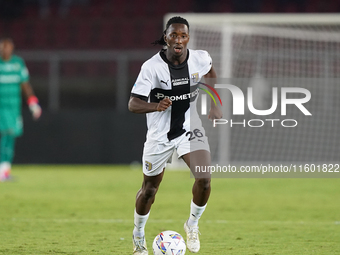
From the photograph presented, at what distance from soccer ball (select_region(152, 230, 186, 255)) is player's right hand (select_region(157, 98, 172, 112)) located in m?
1.02

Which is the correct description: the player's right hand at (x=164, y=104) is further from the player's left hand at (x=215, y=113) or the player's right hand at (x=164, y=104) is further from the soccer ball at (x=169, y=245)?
the soccer ball at (x=169, y=245)

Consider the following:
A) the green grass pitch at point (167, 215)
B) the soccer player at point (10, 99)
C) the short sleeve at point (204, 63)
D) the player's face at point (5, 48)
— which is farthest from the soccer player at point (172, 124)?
the soccer player at point (10, 99)

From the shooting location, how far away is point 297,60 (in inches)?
549

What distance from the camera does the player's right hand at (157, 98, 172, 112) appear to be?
196 inches

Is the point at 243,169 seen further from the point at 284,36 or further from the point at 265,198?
the point at 265,198

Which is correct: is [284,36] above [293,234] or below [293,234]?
above

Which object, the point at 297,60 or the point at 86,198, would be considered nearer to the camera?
the point at 86,198

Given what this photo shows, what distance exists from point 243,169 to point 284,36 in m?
3.24

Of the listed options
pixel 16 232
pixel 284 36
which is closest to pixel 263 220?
pixel 16 232

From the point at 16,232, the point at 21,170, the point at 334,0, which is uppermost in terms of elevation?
the point at 334,0

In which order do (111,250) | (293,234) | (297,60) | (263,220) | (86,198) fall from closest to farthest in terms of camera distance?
(111,250) → (293,234) → (263,220) → (86,198) → (297,60)

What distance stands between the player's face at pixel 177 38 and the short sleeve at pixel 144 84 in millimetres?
291

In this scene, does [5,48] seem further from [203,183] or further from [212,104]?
[203,183]

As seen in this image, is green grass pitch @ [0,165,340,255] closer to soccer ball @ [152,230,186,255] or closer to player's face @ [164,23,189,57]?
soccer ball @ [152,230,186,255]
